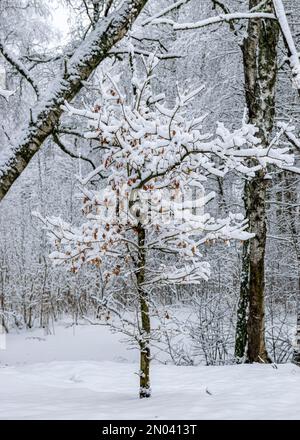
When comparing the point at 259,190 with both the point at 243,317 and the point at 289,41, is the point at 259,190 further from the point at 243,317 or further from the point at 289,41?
the point at 289,41

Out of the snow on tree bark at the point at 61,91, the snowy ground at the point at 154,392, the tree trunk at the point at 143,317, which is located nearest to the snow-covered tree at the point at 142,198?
the tree trunk at the point at 143,317

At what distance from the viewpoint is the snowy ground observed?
3623 mm

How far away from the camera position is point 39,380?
239 inches

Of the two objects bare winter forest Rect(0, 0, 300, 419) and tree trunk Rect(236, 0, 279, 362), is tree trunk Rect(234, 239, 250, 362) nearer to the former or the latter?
bare winter forest Rect(0, 0, 300, 419)

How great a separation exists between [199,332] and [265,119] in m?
4.60

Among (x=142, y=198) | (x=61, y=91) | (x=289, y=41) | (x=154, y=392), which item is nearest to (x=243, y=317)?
(x=154, y=392)

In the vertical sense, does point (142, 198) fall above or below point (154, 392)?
above

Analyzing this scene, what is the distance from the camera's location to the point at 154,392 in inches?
197

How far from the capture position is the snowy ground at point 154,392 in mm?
3623

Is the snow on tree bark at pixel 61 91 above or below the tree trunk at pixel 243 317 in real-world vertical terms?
above

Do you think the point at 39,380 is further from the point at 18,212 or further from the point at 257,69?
the point at 18,212

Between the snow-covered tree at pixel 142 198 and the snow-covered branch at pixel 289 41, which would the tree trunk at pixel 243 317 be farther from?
the snow-covered branch at pixel 289 41

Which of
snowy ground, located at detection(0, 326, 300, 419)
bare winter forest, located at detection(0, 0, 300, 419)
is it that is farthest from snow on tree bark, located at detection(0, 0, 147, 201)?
snowy ground, located at detection(0, 326, 300, 419)
